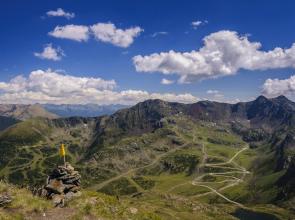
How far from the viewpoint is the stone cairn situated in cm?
5108

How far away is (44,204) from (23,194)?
2.75 metres

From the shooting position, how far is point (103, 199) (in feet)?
173

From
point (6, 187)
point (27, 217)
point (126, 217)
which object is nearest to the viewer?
point (27, 217)

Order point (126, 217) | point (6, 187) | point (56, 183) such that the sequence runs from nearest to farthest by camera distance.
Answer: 1. point (6, 187)
2. point (126, 217)
3. point (56, 183)

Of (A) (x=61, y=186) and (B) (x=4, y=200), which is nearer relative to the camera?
(B) (x=4, y=200)

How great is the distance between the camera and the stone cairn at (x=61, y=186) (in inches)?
2011

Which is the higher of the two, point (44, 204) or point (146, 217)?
point (44, 204)

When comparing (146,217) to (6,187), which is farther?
(146,217)

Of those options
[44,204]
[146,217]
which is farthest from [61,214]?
[146,217]

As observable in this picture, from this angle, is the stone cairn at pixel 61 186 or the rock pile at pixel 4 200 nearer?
the rock pile at pixel 4 200

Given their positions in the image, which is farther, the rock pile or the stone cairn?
the stone cairn

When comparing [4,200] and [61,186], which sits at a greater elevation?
[4,200]

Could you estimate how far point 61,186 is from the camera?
53.2m

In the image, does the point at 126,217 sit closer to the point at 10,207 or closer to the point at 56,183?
the point at 56,183
